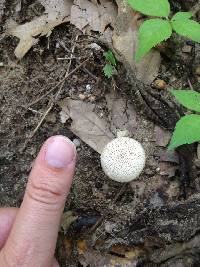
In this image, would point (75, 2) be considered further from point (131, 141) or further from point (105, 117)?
point (131, 141)

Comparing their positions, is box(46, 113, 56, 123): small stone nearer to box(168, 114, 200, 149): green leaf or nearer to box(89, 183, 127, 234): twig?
box(89, 183, 127, 234): twig

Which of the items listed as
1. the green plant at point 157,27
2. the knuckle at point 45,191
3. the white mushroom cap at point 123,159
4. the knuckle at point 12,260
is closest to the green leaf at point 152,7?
the green plant at point 157,27

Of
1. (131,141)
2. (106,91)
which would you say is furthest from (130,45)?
(131,141)

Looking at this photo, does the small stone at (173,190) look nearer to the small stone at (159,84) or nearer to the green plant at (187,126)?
the green plant at (187,126)

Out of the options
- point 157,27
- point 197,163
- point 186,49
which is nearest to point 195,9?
point 186,49

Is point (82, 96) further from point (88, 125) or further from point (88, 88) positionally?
point (88, 125)

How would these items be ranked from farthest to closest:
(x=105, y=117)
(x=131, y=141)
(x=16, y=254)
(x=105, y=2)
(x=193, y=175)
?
1. (x=105, y=2)
2. (x=105, y=117)
3. (x=193, y=175)
4. (x=131, y=141)
5. (x=16, y=254)
